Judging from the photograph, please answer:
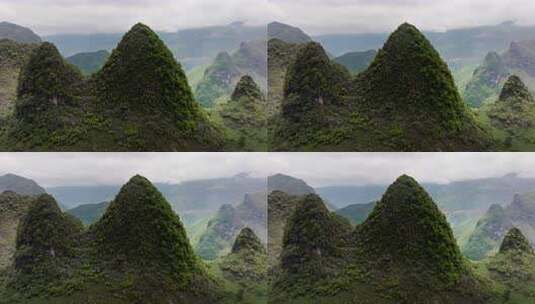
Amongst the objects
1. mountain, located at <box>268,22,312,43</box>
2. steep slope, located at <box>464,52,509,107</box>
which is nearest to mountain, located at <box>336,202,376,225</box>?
steep slope, located at <box>464,52,509,107</box>

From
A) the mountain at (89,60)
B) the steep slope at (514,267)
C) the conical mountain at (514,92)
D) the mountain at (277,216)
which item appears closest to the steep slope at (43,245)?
the mountain at (89,60)

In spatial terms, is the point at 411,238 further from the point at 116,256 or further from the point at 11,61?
the point at 11,61

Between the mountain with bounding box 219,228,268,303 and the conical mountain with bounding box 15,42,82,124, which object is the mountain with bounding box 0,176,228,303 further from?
the conical mountain with bounding box 15,42,82,124

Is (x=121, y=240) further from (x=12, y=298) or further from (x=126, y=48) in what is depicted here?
(x=126, y=48)

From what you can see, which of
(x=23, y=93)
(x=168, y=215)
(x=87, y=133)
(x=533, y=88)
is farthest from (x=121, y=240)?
(x=533, y=88)

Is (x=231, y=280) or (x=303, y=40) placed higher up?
(x=303, y=40)

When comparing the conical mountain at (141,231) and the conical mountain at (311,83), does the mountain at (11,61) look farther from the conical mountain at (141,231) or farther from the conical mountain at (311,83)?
the conical mountain at (311,83)
